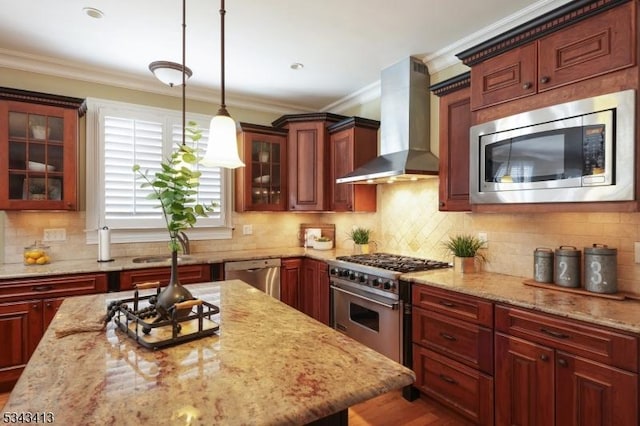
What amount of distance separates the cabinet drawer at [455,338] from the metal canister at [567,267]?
1.87ft

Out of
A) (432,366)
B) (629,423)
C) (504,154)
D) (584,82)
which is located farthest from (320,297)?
(584,82)

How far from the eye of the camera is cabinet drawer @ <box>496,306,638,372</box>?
1510 millimetres

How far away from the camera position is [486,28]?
2.63m

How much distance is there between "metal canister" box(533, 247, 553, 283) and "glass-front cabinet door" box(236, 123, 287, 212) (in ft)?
9.00

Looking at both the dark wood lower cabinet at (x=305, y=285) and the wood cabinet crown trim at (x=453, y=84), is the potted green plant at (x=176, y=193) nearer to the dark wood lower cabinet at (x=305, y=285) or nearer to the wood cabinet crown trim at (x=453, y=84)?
the wood cabinet crown trim at (x=453, y=84)

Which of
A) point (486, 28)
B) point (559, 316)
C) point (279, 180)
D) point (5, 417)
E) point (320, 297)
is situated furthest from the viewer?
point (279, 180)

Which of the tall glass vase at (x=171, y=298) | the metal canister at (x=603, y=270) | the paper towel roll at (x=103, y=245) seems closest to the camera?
the tall glass vase at (x=171, y=298)

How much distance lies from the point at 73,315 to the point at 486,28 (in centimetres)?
321

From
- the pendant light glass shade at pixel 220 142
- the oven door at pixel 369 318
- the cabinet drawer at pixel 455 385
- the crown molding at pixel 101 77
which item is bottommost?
the cabinet drawer at pixel 455 385

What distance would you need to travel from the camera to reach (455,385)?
7.49ft

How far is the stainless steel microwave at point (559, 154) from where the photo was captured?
1681mm

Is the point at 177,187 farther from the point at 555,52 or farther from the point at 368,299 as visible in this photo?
the point at 555,52

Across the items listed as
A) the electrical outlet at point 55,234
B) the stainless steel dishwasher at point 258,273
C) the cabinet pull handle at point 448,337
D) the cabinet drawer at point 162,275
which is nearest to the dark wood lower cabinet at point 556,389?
the cabinet pull handle at point 448,337

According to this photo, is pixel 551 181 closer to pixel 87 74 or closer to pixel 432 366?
pixel 432 366
